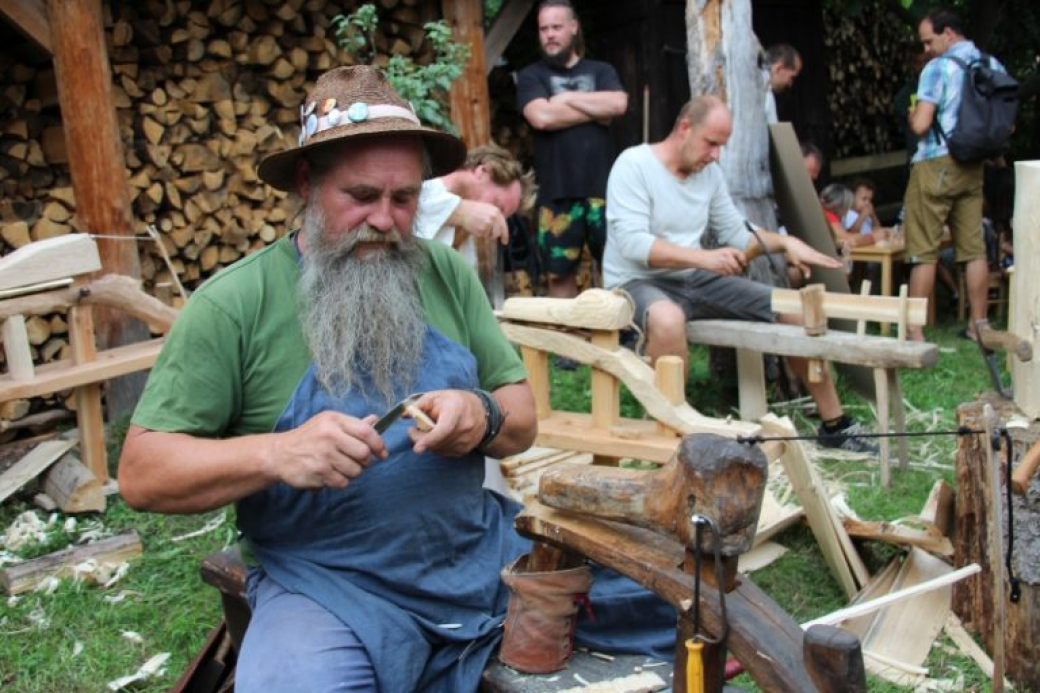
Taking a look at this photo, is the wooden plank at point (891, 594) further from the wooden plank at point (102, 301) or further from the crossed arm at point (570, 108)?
the crossed arm at point (570, 108)

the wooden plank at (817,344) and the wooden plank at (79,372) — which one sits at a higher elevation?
the wooden plank at (79,372)

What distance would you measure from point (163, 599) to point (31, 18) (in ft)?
9.44

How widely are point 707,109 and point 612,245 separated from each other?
0.81 m

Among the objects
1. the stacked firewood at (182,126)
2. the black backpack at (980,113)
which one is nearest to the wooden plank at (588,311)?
the stacked firewood at (182,126)

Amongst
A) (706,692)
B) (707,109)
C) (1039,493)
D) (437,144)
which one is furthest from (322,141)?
(707,109)

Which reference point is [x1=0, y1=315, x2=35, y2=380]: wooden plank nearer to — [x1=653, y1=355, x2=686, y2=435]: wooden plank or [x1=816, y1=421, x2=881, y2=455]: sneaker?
[x1=653, y1=355, x2=686, y2=435]: wooden plank

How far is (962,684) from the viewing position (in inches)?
122

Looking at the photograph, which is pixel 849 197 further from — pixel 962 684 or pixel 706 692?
pixel 706 692

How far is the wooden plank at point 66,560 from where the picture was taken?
3830 mm

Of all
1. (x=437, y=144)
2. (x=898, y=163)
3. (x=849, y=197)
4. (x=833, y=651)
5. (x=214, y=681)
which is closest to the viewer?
(x=833, y=651)

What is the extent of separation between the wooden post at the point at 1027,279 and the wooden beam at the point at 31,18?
14.0 ft

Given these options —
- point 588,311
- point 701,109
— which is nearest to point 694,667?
point 588,311

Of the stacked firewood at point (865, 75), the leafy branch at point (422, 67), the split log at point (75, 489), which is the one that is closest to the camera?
the split log at point (75, 489)

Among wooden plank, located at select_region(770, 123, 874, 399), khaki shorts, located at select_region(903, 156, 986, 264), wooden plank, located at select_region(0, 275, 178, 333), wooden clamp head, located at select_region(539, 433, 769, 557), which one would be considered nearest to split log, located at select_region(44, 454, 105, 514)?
wooden plank, located at select_region(0, 275, 178, 333)
